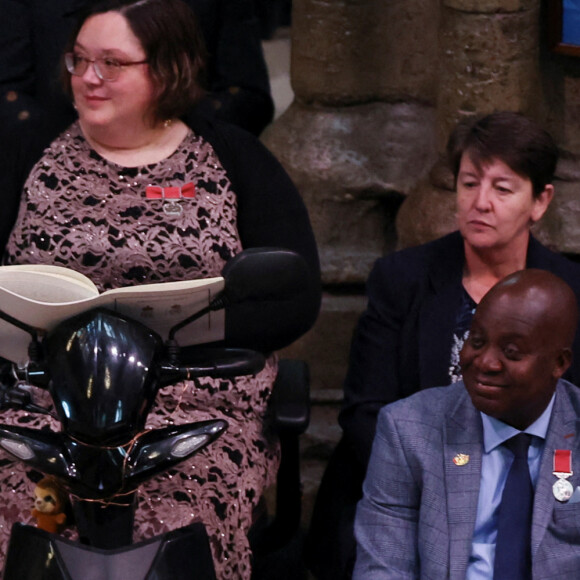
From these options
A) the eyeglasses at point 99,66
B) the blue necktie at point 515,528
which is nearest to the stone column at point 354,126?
the eyeglasses at point 99,66

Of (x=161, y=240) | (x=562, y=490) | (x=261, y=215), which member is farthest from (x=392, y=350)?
(x=562, y=490)

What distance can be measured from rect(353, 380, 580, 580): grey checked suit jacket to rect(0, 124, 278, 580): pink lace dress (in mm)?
367

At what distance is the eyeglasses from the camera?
294cm

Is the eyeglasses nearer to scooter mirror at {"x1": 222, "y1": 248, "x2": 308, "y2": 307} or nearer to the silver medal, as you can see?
scooter mirror at {"x1": 222, "y1": 248, "x2": 308, "y2": 307}


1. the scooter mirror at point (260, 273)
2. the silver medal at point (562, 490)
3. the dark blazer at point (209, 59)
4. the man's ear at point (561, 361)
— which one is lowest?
the silver medal at point (562, 490)

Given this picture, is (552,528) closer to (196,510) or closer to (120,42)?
(196,510)

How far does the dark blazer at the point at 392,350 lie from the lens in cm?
299

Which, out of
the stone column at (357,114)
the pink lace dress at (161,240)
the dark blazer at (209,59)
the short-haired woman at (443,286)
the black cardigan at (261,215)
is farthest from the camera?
the stone column at (357,114)

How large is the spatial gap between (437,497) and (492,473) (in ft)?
0.38

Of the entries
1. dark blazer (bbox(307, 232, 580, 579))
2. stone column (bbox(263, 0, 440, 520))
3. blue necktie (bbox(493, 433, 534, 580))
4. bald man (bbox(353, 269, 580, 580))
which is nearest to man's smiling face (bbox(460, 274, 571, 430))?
bald man (bbox(353, 269, 580, 580))

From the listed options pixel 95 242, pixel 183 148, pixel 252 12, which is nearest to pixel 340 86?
pixel 252 12

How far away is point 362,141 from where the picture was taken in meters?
4.16

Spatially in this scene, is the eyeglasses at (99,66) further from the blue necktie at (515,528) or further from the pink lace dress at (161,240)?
the blue necktie at (515,528)

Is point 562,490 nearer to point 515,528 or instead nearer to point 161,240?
point 515,528
